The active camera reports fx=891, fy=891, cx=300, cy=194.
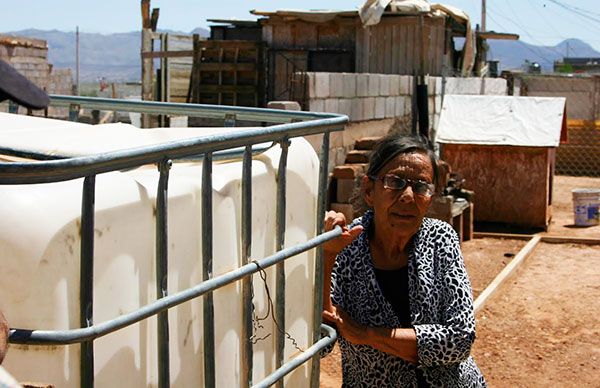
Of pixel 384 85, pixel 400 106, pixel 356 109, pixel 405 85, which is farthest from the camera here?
pixel 405 85

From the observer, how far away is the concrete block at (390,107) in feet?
38.3

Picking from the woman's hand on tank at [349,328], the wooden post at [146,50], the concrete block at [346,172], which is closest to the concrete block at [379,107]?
the concrete block at [346,172]

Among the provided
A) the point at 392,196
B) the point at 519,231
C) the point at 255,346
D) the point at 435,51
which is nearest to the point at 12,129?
→ the point at 255,346

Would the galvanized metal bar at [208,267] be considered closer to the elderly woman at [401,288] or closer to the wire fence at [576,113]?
the elderly woman at [401,288]

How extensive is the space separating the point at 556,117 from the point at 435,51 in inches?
299

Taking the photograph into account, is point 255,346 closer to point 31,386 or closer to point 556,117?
point 31,386

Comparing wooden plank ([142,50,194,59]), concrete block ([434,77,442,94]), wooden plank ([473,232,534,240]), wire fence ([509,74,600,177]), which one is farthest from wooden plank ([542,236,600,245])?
wooden plank ([142,50,194,59])

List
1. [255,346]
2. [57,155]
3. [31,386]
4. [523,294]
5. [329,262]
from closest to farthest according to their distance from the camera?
[31,386], [57,155], [255,346], [329,262], [523,294]

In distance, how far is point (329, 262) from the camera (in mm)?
2648

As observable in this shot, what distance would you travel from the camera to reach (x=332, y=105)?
31.1 feet

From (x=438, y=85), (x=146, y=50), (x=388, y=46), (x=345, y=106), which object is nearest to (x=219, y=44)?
(x=146, y=50)

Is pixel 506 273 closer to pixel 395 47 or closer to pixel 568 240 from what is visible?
pixel 568 240

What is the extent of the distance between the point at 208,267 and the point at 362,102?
29.2 feet

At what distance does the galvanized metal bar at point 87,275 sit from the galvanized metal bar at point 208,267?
323mm
